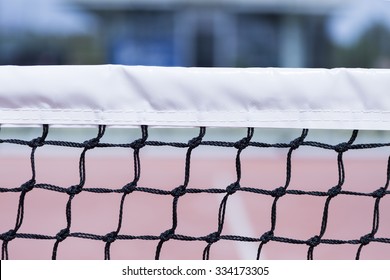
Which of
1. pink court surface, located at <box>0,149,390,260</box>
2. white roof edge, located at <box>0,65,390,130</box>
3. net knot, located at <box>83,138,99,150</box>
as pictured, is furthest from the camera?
pink court surface, located at <box>0,149,390,260</box>

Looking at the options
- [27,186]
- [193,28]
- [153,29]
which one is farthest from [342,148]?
[153,29]

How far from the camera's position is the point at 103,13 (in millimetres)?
10742

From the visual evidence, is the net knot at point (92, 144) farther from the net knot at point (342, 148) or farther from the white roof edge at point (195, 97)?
the net knot at point (342, 148)

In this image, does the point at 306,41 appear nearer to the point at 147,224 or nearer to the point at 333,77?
the point at 147,224

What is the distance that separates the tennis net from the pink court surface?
0.05 ft

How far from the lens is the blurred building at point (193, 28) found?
10.7 meters

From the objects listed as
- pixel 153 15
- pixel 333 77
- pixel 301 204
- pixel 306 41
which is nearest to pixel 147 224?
pixel 301 204

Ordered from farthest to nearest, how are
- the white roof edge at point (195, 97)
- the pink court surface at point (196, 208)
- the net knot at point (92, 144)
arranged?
the pink court surface at point (196, 208) → the net knot at point (92, 144) → the white roof edge at point (195, 97)

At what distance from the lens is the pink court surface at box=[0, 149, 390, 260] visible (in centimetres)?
373

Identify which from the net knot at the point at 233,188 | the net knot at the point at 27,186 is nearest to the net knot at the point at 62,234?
the net knot at the point at 27,186

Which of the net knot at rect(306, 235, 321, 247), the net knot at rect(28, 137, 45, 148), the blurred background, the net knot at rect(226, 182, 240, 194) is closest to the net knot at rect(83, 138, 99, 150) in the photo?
the net knot at rect(28, 137, 45, 148)

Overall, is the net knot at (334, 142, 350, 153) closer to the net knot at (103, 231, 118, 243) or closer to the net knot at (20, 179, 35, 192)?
the net knot at (103, 231, 118, 243)

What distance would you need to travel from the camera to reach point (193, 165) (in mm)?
7555

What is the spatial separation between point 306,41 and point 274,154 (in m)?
3.62
